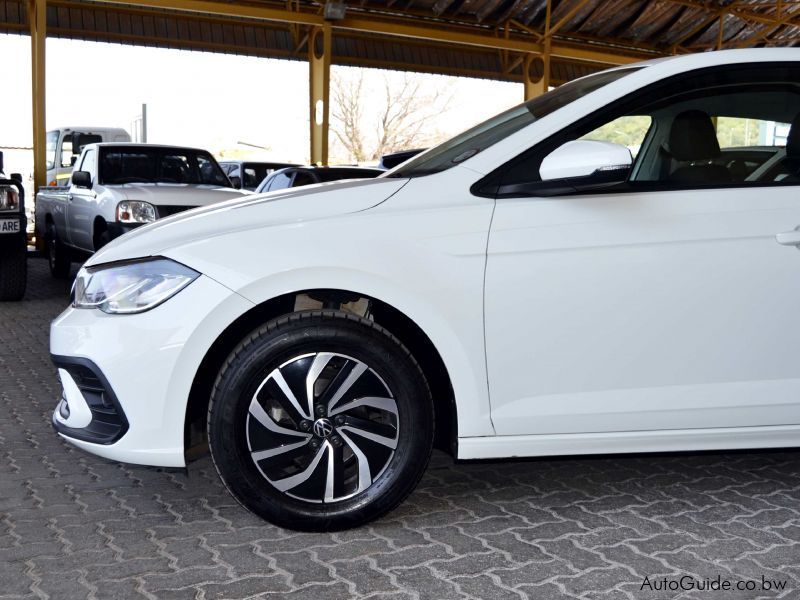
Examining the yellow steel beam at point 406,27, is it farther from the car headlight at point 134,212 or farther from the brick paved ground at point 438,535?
the brick paved ground at point 438,535

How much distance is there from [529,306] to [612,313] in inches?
10.7

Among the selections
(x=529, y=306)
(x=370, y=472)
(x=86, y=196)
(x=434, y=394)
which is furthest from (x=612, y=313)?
(x=86, y=196)

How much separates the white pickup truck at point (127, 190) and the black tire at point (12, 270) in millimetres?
697

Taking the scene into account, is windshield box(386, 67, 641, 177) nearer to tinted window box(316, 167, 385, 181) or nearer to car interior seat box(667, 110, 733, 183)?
car interior seat box(667, 110, 733, 183)

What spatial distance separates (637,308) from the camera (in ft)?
9.67

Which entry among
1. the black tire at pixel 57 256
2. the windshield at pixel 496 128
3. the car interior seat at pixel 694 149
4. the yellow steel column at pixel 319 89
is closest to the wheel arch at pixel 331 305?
the windshield at pixel 496 128

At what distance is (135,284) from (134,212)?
6103mm

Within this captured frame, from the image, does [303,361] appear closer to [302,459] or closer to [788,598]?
[302,459]

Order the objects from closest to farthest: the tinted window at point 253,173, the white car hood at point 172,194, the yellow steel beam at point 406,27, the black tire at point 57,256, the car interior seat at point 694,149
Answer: the car interior seat at point 694,149, the white car hood at point 172,194, the black tire at point 57,256, the tinted window at point 253,173, the yellow steel beam at point 406,27

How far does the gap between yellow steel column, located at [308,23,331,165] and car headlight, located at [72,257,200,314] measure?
14.7 m

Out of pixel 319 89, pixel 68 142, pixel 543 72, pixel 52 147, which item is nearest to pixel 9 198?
pixel 319 89

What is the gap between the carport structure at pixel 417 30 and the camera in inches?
663

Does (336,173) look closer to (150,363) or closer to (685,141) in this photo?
(685,141)

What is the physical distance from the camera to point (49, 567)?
2.82 metres
